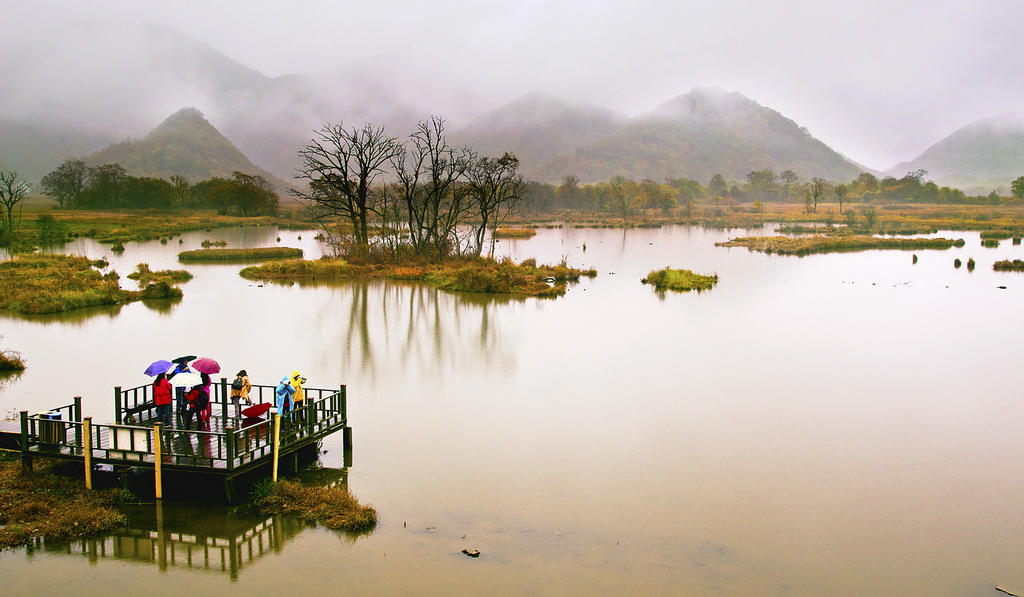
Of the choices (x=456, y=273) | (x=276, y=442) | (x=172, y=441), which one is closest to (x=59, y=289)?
(x=456, y=273)

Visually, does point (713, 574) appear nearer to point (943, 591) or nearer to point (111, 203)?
point (943, 591)

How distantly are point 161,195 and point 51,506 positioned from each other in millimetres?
117322

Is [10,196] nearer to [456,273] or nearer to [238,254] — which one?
[238,254]

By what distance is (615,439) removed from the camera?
15094 mm

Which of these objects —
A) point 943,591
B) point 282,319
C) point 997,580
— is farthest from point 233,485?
point 282,319

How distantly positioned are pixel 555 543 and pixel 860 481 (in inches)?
225

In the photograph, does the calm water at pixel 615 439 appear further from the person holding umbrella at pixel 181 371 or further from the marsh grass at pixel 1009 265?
the marsh grass at pixel 1009 265

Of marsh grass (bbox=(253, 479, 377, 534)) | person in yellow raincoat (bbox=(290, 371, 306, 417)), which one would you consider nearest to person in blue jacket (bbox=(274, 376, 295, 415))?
person in yellow raincoat (bbox=(290, 371, 306, 417))

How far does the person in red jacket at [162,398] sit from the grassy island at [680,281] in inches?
1135

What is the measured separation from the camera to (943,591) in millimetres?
9836

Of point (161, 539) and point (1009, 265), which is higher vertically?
point (1009, 265)

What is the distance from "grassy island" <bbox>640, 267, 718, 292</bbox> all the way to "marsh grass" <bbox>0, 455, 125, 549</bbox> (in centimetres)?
3033

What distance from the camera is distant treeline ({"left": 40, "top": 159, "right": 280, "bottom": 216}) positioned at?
105688mm

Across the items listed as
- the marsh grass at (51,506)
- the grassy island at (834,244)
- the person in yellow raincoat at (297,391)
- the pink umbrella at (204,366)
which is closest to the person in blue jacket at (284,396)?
the person in yellow raincoat at (297,391)
